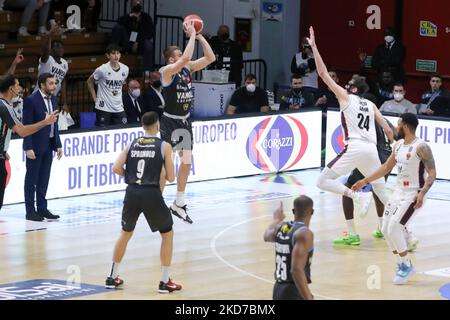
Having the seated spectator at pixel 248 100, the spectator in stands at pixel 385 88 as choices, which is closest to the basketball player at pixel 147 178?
the seated spectator at pixel 248 100

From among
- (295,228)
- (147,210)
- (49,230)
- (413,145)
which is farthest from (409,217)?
(49,230)

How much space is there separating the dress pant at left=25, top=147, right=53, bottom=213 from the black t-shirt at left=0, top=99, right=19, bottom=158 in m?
1.34

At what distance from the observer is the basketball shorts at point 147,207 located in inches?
520

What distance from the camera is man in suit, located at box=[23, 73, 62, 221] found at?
17203 millimetres

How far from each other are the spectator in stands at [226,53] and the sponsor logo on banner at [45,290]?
12.3m

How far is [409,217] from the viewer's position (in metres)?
14.1

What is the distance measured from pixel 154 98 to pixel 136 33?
3498mm

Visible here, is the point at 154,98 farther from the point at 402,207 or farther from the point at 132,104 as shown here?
the point at 402,207

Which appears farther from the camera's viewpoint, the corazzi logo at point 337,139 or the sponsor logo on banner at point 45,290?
the corazzi logo at point 337,139

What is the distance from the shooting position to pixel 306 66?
85.2 ft

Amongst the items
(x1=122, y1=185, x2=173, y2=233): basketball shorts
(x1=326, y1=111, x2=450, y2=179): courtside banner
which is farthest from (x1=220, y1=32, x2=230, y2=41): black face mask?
(x1=122, y1=185, x2=173, y2=233): basketball shorts

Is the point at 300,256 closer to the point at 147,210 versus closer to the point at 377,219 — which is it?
the point at 147,210

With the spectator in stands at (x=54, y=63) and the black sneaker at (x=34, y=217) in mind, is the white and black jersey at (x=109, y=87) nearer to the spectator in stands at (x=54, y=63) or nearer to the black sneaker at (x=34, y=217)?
the spectator in stands at (x=54, y=63)
